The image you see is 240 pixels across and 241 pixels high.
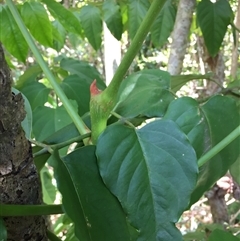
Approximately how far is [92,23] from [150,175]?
46 centimetres

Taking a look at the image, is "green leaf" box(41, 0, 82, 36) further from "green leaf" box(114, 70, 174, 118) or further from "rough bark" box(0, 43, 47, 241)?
"rough bark" box(0, 43, 47, 241)

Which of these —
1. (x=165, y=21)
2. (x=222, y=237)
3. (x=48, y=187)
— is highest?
(x=165, y=21)

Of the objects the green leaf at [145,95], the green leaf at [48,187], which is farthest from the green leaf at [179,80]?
the green leaf at [48,187]

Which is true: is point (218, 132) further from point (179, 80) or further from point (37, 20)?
point (37, 20)

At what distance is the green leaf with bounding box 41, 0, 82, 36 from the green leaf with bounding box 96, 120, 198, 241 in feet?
1.26

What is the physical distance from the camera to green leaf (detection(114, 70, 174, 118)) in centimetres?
38

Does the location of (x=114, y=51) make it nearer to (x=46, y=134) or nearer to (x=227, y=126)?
(x=46, y=134)

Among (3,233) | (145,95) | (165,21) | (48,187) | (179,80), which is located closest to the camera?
(3,233)

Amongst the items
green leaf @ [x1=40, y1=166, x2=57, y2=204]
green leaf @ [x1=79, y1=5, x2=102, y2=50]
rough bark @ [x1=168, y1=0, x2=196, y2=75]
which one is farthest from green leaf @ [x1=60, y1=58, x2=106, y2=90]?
green leaf @ [x1=40, y1=166, x2=57, y2=204]

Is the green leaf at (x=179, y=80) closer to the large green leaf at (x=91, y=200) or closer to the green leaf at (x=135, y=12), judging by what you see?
the green leaf at (x=135, y=12)

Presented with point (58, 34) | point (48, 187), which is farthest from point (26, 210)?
point (48, 187)

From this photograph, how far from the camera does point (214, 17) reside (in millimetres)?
640

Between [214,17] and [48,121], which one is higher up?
[214,17]

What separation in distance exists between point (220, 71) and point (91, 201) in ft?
3.42
